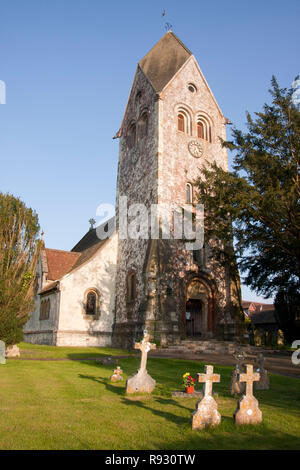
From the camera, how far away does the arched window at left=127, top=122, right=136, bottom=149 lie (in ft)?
102

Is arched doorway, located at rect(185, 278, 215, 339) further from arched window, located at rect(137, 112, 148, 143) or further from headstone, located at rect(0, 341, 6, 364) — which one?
arched window, located at rect(137, 112, 148, 143)

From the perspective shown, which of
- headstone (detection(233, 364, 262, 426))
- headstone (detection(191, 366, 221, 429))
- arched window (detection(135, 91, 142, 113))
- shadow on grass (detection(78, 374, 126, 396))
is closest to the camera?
headstone (detection(191, 366, 221, 429))

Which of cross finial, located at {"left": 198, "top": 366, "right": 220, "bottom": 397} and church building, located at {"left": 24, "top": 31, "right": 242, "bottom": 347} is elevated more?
church building, located at {"left": 24, "top": 31, "right": 242, "bottom": 347}

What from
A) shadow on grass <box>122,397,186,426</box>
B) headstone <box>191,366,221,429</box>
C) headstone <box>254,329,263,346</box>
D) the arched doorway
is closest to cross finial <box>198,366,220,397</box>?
headstone <box>191,366,221,429</box>

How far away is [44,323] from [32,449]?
83.5 feet

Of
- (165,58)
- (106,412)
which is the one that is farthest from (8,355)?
(165,58)

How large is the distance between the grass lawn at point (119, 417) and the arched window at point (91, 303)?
15125mm

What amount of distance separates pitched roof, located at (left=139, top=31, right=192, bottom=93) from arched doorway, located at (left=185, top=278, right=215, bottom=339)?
16.0m

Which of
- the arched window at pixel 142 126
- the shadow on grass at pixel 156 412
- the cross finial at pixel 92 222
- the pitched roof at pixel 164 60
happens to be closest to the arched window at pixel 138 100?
the arched window at pixel 142 126

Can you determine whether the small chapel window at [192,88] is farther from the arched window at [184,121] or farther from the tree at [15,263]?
the tree at [15,263]

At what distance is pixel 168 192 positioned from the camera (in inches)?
980

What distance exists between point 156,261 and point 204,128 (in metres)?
13.8

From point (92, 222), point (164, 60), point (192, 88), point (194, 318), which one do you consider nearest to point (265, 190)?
point (194, 318)

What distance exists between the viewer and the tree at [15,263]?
1758 cm
